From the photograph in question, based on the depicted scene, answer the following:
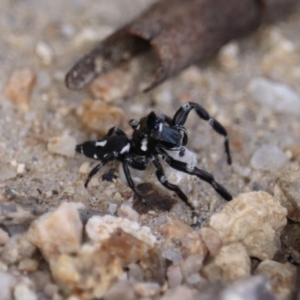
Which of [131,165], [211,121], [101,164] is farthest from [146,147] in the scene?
[211,121]

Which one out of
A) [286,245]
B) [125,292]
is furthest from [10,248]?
[286,245]

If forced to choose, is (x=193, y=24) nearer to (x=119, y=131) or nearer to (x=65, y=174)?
(x=119, y=131)

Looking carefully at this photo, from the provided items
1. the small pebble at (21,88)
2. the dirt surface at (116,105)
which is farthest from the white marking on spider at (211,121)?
the small pebble at (21,88)

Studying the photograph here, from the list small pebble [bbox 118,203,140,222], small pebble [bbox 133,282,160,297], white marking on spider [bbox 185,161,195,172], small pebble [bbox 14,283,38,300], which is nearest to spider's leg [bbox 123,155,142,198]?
small pebble [bbox 118,203,140,222]

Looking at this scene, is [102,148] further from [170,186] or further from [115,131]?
[170,186]

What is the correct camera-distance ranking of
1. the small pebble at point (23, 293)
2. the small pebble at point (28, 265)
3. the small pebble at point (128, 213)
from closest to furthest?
A: the small pebble at point (23, 293) → the small pebble at point (28, 265) → the small pebble at point (128, 213)

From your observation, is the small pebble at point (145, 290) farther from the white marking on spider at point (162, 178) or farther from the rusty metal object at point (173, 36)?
the rusty metal object at point (173, 36)

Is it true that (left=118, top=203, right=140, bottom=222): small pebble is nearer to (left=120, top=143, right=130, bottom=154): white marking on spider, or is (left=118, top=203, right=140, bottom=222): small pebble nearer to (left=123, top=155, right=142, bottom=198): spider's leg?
(left=123, top=155, right=142, bottom=198): spider's leg
